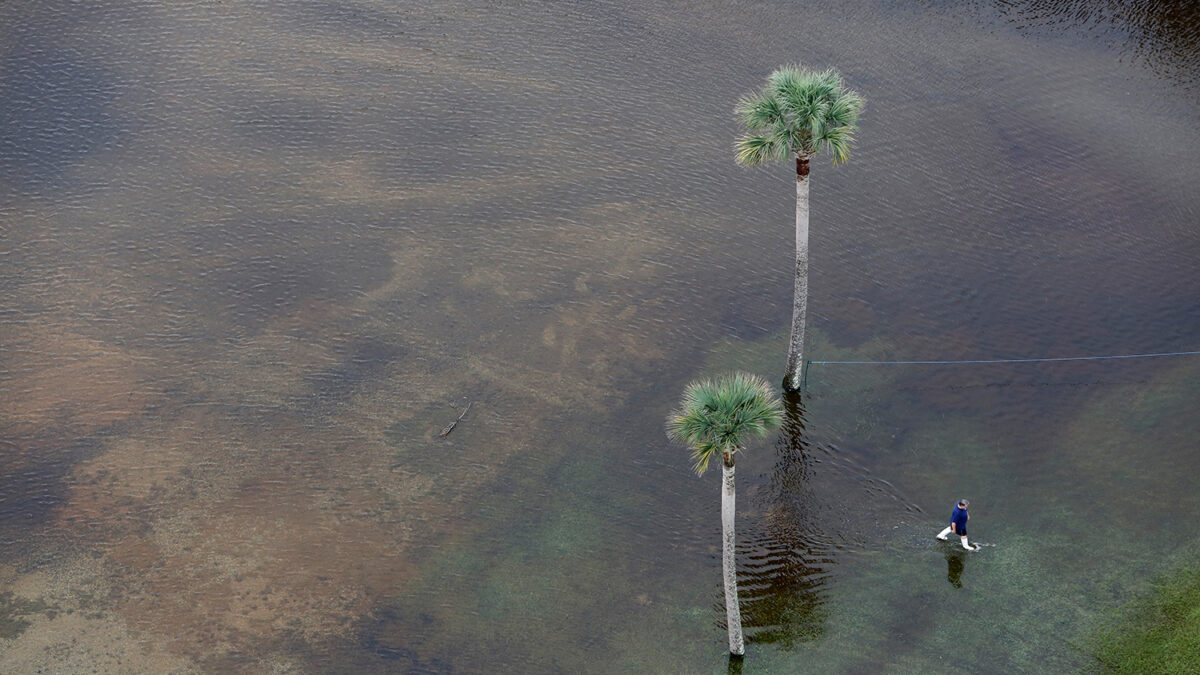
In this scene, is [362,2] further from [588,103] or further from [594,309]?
[594,309]

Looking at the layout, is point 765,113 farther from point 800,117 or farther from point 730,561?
point 730,561

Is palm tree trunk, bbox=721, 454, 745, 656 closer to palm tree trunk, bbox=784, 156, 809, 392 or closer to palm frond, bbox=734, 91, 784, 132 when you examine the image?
palm tree trunk, bbox=784, 156, 809, 392

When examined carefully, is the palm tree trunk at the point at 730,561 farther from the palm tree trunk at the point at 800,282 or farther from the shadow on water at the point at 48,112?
the shadow on water at the point at 48,112

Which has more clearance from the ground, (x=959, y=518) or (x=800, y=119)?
(x=800, y=119)

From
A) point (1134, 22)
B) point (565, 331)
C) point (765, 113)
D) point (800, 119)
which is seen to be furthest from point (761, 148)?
Answer: point (1134, 22)

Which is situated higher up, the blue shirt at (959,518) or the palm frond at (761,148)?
the palm frond at (761,148)

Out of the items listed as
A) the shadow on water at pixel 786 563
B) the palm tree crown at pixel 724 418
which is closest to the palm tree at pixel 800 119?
the shadow on water at pixel 786 563

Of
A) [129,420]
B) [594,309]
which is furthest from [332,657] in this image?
[594,309]
